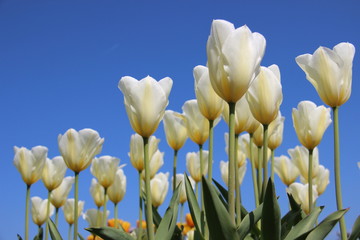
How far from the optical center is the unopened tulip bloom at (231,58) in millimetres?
1562

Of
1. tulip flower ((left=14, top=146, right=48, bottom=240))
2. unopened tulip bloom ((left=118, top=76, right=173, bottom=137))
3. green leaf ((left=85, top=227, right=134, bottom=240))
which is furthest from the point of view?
tulip flower ((left=14, top=146, right=48, bottom=240))

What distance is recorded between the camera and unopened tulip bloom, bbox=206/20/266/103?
156 centimetres

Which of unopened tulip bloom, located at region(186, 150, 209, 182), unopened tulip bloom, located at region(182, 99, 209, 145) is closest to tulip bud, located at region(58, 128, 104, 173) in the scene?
unopened tulip bloom, located at region(182, 99, 209, 145)

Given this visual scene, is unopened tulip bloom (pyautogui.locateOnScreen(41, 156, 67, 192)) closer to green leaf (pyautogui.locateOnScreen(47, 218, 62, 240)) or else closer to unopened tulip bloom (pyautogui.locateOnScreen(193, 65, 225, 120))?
green leaf (pyautogui.locateOnScreen(47, 218, 62, 240))

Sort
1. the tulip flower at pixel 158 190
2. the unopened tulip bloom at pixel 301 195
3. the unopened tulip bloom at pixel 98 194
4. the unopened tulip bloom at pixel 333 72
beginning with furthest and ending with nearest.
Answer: the unopened tulip bloom at pixel 98 194
the tulip flower at pixel 158 190
the unopened tulip bloom at pixel 301 195
the unopened tulip bloom at pixel 333 72

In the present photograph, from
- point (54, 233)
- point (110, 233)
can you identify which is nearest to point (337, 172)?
point (110, 233)

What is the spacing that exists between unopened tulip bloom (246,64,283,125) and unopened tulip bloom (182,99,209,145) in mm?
524

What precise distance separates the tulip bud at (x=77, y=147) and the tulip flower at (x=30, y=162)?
2.33 feet

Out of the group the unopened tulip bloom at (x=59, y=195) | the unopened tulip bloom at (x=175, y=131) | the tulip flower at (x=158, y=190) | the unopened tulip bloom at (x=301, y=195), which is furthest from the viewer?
the unopened tulip bloom at (x=59, y=195)

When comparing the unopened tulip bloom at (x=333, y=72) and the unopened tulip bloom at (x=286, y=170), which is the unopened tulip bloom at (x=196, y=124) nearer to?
the unopened tulip bloom at (x=333, y=72)

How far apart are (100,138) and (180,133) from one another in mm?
481

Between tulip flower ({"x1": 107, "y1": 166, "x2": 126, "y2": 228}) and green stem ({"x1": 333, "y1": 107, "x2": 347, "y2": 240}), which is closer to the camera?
green stem ({"x1": 333, "y1": 107, "x2": 347, "y2": 240})

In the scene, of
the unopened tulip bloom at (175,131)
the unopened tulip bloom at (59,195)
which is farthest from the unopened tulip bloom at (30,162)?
the unopened tulip bloom at (175,131)

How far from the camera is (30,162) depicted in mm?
3160
